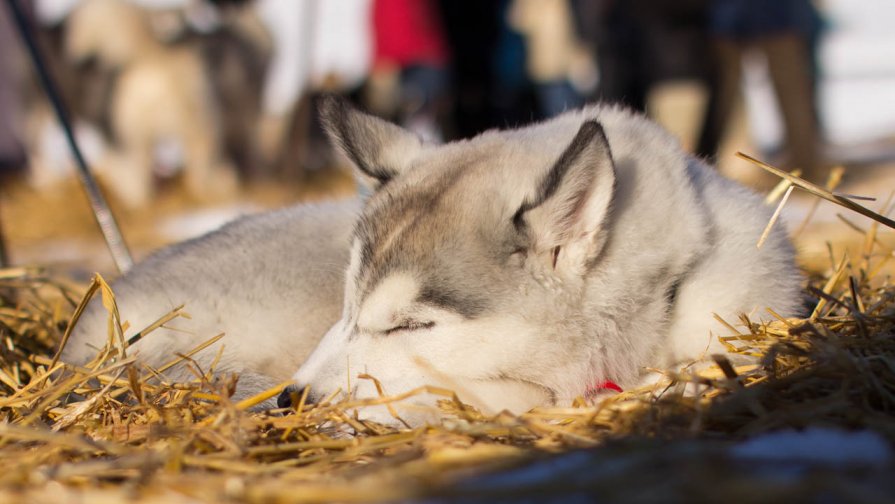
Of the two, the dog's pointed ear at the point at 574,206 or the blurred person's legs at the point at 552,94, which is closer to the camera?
the dog's pointed ear at the point at 574,206

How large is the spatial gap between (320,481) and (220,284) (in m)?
1.11

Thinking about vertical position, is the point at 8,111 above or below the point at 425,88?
above

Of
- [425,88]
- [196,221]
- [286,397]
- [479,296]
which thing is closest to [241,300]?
[286,397]

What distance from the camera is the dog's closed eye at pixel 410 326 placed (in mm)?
1852

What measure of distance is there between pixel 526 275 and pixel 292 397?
1.92ft

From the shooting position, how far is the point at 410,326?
187 centimetres

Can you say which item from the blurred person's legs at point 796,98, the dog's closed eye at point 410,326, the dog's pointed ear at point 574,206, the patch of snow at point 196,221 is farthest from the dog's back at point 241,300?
the blurred person's legs at point 796,98

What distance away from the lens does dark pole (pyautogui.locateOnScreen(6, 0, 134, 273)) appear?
9.85ft

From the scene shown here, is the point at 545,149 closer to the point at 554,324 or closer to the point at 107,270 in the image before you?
the point at 554,324

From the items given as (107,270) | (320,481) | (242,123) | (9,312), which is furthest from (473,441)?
(242,123)

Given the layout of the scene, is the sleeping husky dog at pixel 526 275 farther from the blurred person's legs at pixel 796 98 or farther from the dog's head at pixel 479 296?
the blurred person's legs at pixel 796 98

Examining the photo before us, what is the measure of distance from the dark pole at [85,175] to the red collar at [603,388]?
185 centimetres

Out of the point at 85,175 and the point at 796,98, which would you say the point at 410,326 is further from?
the point at 796,98

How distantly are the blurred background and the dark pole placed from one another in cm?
209
